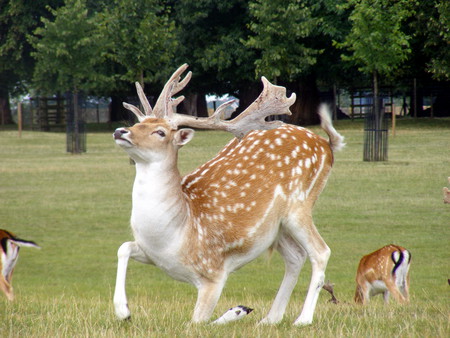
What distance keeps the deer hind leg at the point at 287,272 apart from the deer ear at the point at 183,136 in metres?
1.11

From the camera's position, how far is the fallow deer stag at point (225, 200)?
4785 mm

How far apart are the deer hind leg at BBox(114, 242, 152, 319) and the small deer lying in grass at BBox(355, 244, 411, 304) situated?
354cm

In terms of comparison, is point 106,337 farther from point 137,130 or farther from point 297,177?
point 297,177

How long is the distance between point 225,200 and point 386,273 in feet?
10.7

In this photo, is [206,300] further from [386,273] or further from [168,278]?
[168,278]

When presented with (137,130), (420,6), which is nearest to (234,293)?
(137,130)

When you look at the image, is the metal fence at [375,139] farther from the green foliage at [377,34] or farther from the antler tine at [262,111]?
the antler tine at [262,111]

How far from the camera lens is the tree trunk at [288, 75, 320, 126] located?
122 ft

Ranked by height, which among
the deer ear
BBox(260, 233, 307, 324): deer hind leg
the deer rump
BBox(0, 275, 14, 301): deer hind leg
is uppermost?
the deer ear

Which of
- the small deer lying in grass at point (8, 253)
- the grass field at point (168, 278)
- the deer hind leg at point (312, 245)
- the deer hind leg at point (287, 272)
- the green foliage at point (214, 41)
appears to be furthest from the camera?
the green foliage at point (214, 41)

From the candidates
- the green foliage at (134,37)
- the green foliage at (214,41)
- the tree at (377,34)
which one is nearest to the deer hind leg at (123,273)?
the green foliage at (134,37)

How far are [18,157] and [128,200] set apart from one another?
36.6 ft

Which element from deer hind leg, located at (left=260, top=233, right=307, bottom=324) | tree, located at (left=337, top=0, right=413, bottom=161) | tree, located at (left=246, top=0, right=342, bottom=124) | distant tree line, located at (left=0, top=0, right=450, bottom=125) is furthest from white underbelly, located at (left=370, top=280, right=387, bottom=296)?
tree, located at (left=246, top=0, right=342, bottom=124)

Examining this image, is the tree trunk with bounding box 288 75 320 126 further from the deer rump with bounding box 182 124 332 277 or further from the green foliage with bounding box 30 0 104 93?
the deer rump with bounding box 182 124 332 277
